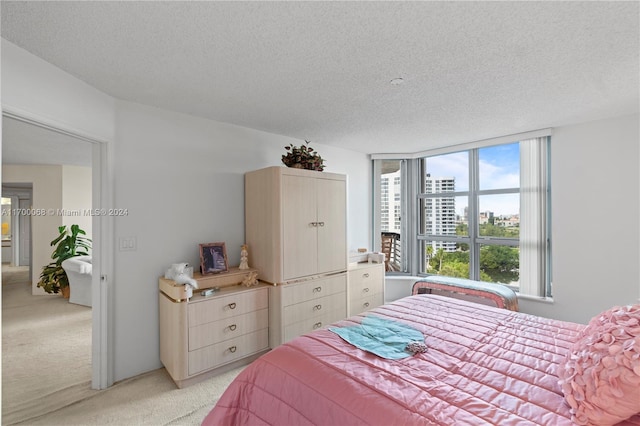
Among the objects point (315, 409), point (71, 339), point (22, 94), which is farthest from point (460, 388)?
point (71, 339)

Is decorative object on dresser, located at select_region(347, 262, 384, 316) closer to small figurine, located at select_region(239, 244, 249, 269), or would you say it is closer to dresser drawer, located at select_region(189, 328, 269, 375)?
dresser drawer, located at select_region(189, 328, 269, 375)

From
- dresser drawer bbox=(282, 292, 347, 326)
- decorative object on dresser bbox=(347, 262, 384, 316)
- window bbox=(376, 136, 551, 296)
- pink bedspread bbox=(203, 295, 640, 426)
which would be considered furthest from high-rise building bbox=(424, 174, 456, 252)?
pink bedspread bbox=(203, 295, 640, 426)

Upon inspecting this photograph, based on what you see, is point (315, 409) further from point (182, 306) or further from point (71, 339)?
point (71, 339)

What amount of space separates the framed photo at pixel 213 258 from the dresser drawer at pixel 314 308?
767 mm

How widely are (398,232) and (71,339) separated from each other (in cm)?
453

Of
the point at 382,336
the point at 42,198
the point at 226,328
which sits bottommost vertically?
the point at 226,328

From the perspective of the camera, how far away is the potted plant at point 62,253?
194 inches

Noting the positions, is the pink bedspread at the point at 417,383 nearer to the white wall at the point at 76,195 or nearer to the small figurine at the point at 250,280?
the small figurine at the point at 250,280

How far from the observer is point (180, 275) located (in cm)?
246

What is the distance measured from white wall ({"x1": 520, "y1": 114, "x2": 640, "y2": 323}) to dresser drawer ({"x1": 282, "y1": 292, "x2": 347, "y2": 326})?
7.76 feet

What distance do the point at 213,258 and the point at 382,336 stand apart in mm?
1840

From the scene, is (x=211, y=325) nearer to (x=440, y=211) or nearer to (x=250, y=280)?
(x=250, y=280)

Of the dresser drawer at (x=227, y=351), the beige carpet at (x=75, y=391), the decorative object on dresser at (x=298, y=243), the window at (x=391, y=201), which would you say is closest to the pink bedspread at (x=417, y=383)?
the beige carpet at (x=75, y=391)

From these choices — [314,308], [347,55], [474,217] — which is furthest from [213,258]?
[474,217]
